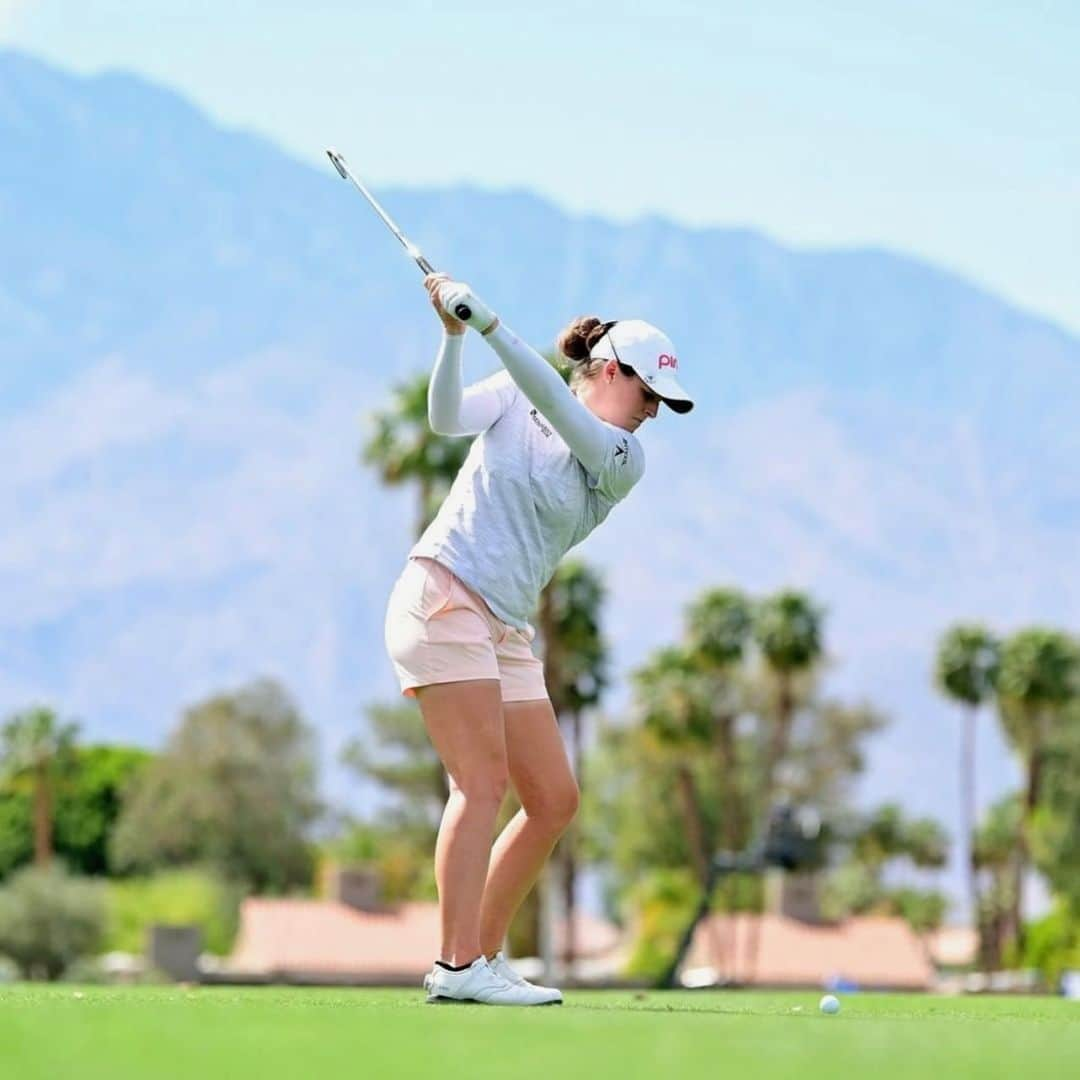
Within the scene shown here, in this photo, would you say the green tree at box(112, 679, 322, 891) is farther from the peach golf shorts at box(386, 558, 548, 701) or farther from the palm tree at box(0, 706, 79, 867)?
the peach golf shorts at box(386, 558, 548, 701)

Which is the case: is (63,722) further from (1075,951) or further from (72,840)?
(1075,951)

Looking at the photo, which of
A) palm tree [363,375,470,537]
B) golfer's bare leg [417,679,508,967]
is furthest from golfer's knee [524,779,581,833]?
palm tree [363,375,470,537]

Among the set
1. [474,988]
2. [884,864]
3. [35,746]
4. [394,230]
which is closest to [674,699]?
[35,746]

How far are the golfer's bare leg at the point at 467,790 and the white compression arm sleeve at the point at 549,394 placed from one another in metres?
0.79

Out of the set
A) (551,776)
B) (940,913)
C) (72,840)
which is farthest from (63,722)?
(551,776)

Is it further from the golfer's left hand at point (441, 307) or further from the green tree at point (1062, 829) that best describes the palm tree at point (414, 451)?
the golfer's left hand at point (441, 307)

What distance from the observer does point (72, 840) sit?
102 metres

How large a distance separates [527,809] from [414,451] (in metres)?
49.7

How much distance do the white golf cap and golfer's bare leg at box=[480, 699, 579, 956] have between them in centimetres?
107

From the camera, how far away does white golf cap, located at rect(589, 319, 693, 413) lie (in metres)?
8.01

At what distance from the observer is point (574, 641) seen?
66250 millimetres

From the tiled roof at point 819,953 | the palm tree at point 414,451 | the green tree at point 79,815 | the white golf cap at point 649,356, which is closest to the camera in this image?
the white golf cap at point 649,356

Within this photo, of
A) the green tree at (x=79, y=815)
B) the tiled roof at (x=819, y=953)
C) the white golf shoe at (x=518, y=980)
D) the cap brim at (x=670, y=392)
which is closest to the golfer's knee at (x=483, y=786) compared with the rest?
the white golf shoe at (x=518, y=980)

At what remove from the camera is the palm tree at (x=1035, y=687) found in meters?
79.2
